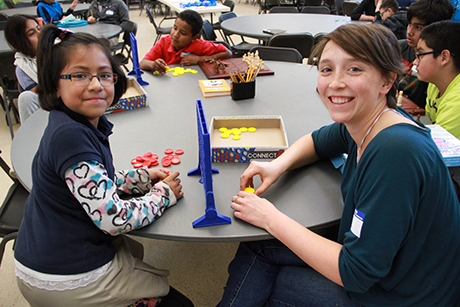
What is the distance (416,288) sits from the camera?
93 cm

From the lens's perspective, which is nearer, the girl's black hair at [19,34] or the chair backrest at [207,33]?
the girl's black hair at [19,34]

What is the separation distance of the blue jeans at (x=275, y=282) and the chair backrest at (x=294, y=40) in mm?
2639

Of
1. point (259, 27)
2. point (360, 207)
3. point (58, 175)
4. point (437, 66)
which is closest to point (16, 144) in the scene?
point (58, 175)

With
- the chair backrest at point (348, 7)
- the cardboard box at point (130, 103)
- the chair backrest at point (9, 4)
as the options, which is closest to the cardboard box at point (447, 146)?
the cardboard box at point (130, 103)

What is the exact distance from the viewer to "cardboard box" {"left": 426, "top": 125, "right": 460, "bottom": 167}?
127 centimetres

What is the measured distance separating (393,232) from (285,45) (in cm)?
298

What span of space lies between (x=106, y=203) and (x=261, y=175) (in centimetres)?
57

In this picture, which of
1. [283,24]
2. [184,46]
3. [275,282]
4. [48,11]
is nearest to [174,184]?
[275,282]

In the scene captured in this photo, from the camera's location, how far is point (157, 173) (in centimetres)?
124

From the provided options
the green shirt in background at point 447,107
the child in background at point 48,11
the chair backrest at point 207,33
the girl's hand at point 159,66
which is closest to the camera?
the green shirt in background at point 447,107

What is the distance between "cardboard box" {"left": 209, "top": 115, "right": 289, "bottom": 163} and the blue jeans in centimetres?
37

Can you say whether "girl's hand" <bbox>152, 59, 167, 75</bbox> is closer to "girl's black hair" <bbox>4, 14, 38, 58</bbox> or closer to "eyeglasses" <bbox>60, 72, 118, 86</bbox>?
"girl's black hair" <bbox>4, 14, 38, 58</bbox>

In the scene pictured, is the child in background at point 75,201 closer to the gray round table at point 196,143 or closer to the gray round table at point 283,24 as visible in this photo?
→ the gray round table at point 196,143

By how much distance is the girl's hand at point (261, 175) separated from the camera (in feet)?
3.86
